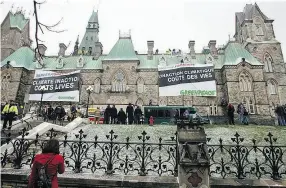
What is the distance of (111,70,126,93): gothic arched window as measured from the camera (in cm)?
3297

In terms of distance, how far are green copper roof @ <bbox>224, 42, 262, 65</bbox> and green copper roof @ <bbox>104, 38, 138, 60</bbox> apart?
13.3 metres

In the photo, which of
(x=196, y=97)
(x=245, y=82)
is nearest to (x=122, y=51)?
(x=196, y=97)

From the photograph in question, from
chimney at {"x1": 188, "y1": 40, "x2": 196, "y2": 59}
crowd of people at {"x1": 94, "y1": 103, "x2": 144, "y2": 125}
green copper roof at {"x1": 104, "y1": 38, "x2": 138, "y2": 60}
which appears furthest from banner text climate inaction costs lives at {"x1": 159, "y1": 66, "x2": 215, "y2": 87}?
crowd of people at {"x1": 94, "y1": 103, "x2": 144, "y2": 125}

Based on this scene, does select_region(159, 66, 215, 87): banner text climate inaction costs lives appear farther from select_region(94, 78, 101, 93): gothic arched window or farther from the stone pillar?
the stone pillar

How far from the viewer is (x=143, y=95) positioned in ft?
107

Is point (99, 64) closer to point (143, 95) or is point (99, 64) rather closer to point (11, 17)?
point (143, 95)

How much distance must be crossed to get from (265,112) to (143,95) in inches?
632

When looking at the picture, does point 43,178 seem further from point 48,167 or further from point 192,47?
point 192,47

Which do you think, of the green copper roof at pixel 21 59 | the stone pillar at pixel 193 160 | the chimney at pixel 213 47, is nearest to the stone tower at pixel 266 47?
the chimney at pixel 213 47

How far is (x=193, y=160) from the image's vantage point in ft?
16.6

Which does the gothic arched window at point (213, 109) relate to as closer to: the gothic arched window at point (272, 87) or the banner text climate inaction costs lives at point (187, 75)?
the banner text climate inaction costs lives at point (187, 75)

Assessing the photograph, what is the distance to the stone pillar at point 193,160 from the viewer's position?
495 centimetres

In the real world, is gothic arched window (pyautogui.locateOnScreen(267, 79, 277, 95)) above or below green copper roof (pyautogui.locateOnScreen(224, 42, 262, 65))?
below

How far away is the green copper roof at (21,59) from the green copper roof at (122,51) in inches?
479
